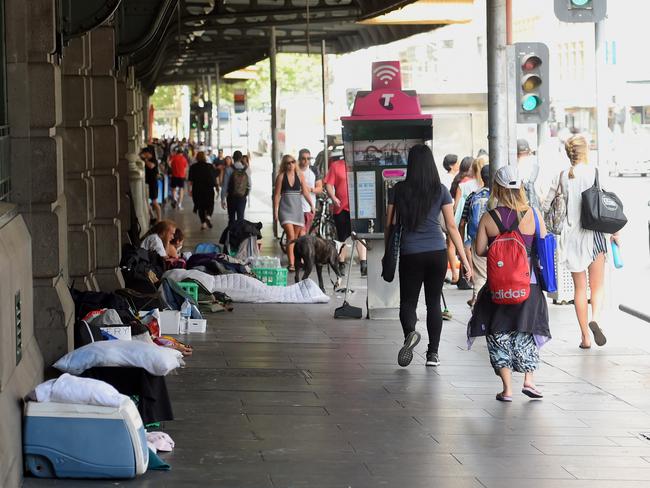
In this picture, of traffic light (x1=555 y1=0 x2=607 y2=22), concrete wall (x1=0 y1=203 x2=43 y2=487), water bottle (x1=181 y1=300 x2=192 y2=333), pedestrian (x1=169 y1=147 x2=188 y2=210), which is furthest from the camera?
pedestrian (x1=169 y1=147 x2=188 y2=210)

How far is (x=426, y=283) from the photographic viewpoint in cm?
1086

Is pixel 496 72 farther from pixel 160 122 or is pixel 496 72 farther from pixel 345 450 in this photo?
pixel 160 122

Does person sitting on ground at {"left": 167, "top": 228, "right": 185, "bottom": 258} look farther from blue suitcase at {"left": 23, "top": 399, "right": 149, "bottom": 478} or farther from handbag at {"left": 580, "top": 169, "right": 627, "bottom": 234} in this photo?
blue suitcase at {"left": 23, "top": 399, "right": 149, "bottom": 478}

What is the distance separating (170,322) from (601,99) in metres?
5.22

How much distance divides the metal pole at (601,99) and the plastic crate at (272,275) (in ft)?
15.3

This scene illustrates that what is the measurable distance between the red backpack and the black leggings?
1360 mm

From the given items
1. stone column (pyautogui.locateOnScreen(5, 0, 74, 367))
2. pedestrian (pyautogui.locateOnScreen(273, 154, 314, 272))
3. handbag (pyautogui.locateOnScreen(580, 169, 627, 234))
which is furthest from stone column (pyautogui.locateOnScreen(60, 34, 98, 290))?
pedestrian (pyautogui.locateOnScreen(273, 154, 314, 272))

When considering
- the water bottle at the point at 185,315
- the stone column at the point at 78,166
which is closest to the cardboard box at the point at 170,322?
the water bottle at the point at 185,315

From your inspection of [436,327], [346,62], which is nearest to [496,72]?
Result: [436,327]

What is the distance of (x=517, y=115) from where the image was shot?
13828 mm

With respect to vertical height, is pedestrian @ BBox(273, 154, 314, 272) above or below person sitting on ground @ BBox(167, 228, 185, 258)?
above

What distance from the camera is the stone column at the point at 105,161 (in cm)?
1432

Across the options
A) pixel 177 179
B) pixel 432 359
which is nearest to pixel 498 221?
pixel 432 359

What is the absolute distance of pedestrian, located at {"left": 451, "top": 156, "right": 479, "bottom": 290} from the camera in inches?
627
